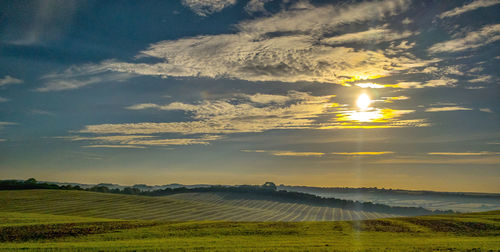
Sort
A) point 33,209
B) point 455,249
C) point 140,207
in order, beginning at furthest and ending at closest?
point 140,207
point 33,209
point 455,249

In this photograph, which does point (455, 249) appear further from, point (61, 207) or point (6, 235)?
point (61, 207)

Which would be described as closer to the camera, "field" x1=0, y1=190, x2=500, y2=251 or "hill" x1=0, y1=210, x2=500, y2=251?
"hill" x1=0, y1=210, x2=500, y2=251

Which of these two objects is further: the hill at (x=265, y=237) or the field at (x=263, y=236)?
the field at (x=263, y=236)

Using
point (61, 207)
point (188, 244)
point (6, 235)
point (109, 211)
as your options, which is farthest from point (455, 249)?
point (61, 207)

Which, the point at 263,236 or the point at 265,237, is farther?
the point at 263,236

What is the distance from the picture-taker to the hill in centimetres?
2658

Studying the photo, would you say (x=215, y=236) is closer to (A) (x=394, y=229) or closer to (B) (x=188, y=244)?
(B) (x=188, y=244)

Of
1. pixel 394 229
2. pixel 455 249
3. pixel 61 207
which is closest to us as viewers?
pixel 455 249

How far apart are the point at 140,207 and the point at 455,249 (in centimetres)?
9048

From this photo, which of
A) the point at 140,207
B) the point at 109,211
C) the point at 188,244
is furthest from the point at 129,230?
the point at 140,207

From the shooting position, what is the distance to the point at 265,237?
34000mm

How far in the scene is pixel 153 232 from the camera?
36.1m

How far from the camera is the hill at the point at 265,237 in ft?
87.2

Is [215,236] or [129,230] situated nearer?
[215,236]
